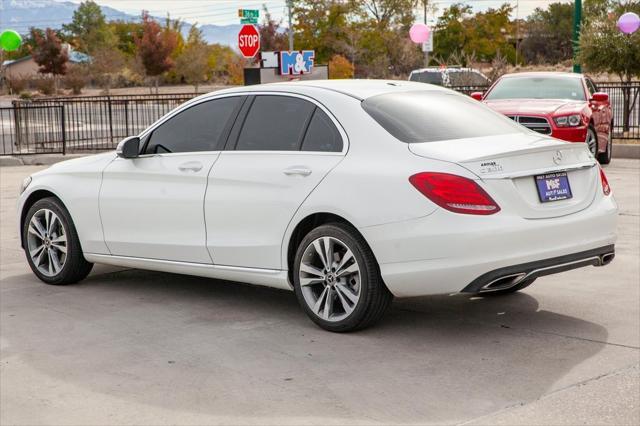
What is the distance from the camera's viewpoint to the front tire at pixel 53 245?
846 centimetres

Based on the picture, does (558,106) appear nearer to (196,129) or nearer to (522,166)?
(196,129)

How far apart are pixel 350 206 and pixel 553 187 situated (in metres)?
1.28

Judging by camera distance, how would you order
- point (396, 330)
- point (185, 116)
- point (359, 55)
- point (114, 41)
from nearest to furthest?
point (396, 330)
point (185, 116)
point (359, 55)
point (114, 41)

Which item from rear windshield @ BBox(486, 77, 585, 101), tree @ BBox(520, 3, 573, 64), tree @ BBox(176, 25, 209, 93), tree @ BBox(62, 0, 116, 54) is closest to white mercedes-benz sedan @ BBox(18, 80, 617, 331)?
rear windshield @ BBox(486, 77, 585, 101)

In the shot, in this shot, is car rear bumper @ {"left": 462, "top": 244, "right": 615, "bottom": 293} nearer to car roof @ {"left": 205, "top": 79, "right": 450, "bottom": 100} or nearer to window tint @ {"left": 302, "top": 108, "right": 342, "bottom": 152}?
window tint @ {"left": 302, "top": 108, "right": 342, "bottom": 152}

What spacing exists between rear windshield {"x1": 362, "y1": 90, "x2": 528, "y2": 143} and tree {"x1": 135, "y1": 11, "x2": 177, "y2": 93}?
6145cm

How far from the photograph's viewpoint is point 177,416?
5238 mm

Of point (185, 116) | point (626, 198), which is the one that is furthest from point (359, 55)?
point (185, 116)

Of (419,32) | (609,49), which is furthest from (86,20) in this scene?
(609,49)

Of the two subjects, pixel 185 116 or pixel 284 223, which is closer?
pixel 284 223

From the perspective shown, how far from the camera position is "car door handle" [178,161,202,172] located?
7570mm

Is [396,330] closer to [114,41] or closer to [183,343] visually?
[183,343]

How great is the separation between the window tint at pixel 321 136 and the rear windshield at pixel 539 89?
10.6 metres

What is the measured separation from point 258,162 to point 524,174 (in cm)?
186
